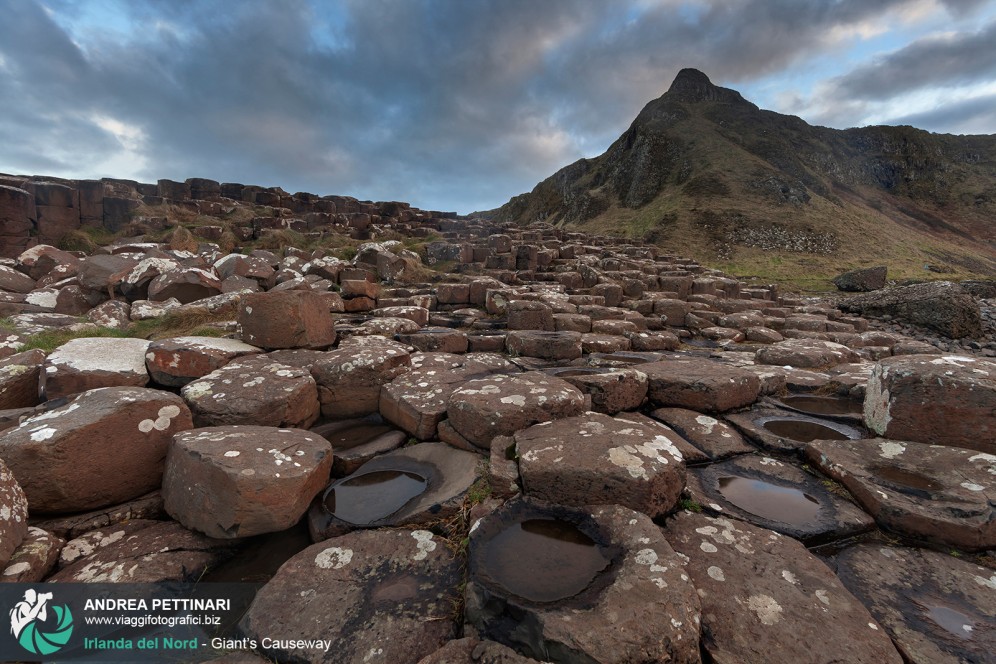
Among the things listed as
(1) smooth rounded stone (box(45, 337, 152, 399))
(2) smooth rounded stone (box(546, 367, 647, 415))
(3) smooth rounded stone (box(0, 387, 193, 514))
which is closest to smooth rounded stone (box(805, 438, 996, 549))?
(2) smooth rounded stone (box(546, 367, 647, 415))

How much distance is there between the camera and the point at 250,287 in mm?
7855

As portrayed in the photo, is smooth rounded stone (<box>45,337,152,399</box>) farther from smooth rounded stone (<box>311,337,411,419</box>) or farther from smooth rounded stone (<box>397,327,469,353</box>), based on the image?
smooth rounded stone (<box>397,327,469,353</box>)

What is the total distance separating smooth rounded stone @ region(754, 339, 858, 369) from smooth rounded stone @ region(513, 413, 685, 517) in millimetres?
3988

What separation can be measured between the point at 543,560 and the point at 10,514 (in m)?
2.71

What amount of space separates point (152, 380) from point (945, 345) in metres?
15.8

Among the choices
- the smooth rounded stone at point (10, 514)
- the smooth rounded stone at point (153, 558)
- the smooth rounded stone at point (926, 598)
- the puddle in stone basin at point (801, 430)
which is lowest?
the smooth rounded stone at point (153, 558)

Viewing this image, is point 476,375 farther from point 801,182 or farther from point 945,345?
point 801,182

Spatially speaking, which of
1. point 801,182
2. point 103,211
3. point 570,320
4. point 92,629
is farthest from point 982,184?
point 103,211

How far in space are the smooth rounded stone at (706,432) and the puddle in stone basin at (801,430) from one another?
0.41 meters

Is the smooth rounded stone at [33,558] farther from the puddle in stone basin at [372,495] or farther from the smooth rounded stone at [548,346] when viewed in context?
the smooth rounded stone at [548,346]

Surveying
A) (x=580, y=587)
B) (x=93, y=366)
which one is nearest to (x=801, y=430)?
(x=580, y=587)

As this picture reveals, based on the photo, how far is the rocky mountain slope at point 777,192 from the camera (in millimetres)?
29531

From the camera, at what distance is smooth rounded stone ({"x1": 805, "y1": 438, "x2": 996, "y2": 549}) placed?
2.20m

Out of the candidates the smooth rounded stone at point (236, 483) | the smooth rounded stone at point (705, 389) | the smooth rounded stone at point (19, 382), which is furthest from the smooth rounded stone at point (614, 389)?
the smooth rounded stone at point (19, 382)
